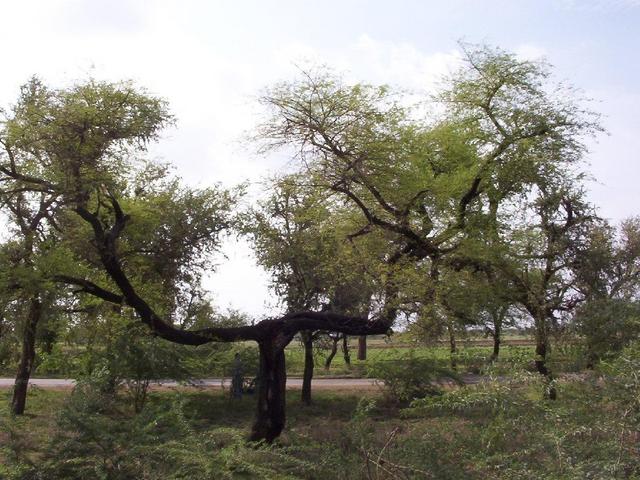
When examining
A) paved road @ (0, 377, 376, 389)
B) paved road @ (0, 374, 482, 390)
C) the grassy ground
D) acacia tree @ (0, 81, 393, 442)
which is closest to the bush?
paved road @ (0, 374, 482, 390)

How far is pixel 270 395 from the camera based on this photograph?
42.0 feet

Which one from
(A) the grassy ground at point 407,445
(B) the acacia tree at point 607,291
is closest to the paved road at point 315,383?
(B) the acacia tree at point 607,291

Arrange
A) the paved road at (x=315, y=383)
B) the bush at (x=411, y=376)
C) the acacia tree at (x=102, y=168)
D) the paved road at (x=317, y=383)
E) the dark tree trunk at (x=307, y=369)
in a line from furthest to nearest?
the paved road at (x=315, y=383)
the paved road at (x=317, y=383)
the dark tree trunk at (x=307, y=369)
the bush at (x=411, y=376)
the acacia tree at (x=102, y=168)

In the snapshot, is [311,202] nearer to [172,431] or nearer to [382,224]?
[382,224]

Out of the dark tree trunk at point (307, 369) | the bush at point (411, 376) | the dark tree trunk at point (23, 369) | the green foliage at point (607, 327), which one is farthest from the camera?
the dark tree trunk at point (307, 369)

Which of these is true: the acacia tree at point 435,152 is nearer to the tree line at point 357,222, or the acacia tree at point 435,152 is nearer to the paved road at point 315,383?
the tree line at point 357,222

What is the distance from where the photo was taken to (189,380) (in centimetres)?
2067

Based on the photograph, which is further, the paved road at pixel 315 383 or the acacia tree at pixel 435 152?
the paved road at pixel 315 383

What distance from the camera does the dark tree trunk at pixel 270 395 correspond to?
41.8ft

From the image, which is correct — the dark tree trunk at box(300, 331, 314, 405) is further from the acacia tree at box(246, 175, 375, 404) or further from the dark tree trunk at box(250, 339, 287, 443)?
the dark tree trunk at box(250, 339, 287, 443)

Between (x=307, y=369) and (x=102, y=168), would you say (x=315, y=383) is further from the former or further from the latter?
(x=102, y=168)

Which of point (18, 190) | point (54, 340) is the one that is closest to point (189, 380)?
point (54, 340)

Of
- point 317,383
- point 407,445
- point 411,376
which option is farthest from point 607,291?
point 317,383

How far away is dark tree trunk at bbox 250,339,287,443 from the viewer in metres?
12.7
